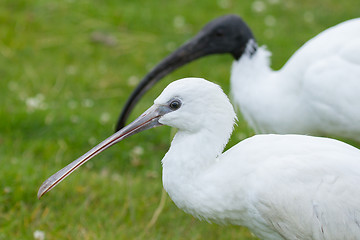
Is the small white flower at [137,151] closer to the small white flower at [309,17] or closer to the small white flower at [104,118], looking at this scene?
the small white flower at [104,118]

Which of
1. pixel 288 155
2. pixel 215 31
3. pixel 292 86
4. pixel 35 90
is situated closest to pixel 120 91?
pixel 35 90

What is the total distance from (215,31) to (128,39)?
3036mm

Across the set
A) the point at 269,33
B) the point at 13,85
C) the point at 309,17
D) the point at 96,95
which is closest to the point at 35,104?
the point at 13,85

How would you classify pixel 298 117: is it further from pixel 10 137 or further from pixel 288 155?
pixel 10 137

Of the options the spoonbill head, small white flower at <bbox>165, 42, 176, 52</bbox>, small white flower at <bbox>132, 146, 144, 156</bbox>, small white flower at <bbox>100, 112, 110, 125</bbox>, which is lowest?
small white flower at <bbox>165, 42, 176, 52</bbox>

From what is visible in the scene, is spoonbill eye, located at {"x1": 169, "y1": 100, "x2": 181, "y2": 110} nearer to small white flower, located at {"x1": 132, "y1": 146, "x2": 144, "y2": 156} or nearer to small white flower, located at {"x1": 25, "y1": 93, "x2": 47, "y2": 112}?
small white flower, located at {"x1": 132, "y1": 146, "x2": 144, "y2": 156}

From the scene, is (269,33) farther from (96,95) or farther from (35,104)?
(35,104)

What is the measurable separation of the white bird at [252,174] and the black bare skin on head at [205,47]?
6.22 ft

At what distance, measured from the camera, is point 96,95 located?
24.4 feet

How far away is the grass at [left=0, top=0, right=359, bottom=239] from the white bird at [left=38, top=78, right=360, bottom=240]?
45.8 inches

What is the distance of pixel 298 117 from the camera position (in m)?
5.35

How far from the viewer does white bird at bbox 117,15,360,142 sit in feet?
16.4

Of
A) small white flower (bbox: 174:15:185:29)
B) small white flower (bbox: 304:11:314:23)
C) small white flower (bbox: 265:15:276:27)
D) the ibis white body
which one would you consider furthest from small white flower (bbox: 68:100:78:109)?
small white flower (bbox: 304:11:314:23)

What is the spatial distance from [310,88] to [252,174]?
164cm
